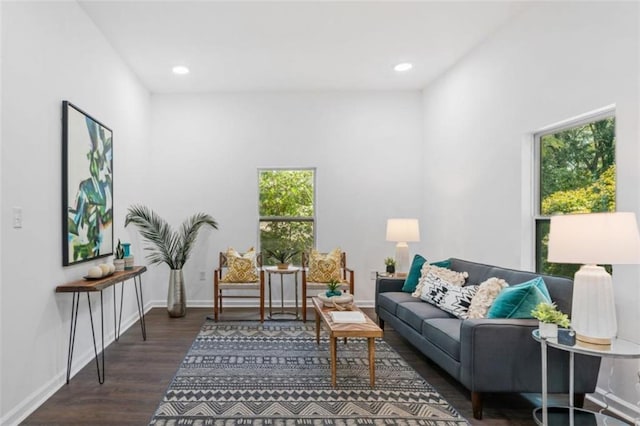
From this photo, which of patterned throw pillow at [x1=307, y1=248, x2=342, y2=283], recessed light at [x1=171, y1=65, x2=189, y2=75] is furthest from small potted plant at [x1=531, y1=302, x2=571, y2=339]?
recessed light at [x1=171, y1=65, x2=189, y2=75]

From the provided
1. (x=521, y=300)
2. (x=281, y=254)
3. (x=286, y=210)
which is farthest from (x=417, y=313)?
(x=286, y=210)

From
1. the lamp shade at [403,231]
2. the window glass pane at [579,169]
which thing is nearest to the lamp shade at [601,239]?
the window glass pane at [579,169]

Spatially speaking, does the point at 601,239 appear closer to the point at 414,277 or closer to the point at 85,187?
the point at 414,277

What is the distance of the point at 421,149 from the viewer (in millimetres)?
5285

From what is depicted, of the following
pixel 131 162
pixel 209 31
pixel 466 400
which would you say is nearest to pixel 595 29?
pixel 466 400

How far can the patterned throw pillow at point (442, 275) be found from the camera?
341 cm

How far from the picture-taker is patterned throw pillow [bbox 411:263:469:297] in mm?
3406

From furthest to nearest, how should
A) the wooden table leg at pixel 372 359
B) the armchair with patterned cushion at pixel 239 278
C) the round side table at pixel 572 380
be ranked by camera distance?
the armchair with patterned cushion at pixel 239 278 → the wooden table leg at pixel 372 359 → the round side table at pixel 572 380

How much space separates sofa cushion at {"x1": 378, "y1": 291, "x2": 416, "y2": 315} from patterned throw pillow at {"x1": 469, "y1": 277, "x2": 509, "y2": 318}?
83cm

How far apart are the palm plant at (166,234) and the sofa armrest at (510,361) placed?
3573 mm

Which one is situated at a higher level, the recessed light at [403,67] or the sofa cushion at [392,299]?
the recessed light at [403,67]

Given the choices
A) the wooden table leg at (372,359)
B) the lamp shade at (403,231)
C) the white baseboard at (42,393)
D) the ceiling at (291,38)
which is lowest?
the white baseboard at (42,393)

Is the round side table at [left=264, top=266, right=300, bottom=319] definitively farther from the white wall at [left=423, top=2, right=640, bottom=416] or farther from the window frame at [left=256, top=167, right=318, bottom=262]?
the white wall at [left=423, top=2, right=640, bottom=416]

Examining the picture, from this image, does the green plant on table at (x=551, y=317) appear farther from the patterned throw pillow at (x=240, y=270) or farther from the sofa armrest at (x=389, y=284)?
the patterned throw pillow at (x=240, y=270)
